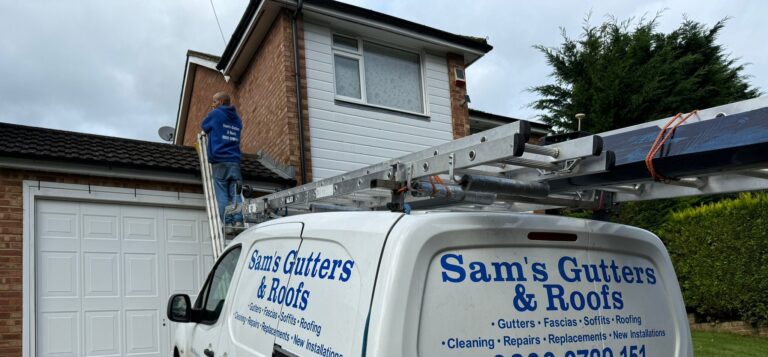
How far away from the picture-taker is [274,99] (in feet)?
33.2

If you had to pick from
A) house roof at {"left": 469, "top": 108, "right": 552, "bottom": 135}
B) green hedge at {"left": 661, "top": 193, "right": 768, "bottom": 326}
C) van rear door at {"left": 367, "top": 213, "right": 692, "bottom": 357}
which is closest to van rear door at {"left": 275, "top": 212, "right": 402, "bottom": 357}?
van rear door at {"left": 367, "top": 213, "right": 692, "bottom": 357}

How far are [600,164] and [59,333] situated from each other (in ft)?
23.2

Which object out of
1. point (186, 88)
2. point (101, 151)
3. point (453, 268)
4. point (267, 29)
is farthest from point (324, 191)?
point (186, 88)

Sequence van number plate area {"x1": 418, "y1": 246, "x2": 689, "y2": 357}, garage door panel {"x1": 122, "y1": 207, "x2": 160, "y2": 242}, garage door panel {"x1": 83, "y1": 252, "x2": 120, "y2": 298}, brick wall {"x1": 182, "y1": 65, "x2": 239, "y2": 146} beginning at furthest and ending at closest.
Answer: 1. brick wall {"x1": 182, "y1": 65, "x2": 239, "y2": 146}
2. garage door panel {"x1": 122, "y1": 207, "x2": 160, "y2": 242}
3. garage door panel {"x1": 83, "y1": 252, "x2": 120, "y2": 298}
4. van number plate area {"x1": 418, "y1": 246, "x2": 689, "y2": 357}

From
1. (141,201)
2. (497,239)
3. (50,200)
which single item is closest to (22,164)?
(50,200)

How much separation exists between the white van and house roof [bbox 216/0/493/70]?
7.32 meters

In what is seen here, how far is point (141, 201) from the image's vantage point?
26.7ft

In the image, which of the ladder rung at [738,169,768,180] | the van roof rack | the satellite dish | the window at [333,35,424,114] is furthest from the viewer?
the satellite dish

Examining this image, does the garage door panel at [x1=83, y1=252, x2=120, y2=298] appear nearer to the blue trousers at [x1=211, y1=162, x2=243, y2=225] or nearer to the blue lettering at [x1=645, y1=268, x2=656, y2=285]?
the blue trousers at [x1=211, y1=162, x2=243, y2=225]

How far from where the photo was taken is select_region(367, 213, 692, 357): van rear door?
235 cm

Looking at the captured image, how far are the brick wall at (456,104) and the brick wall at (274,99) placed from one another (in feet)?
9.86

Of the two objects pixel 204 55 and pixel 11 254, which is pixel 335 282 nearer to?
pixel 11 254

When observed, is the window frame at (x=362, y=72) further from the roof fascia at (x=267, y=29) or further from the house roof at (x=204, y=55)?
the house roof at (x=204, y=55)

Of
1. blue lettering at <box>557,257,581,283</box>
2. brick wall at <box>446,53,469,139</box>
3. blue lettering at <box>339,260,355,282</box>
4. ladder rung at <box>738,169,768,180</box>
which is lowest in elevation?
blue lettering at <box>557,257,581,283</box>
